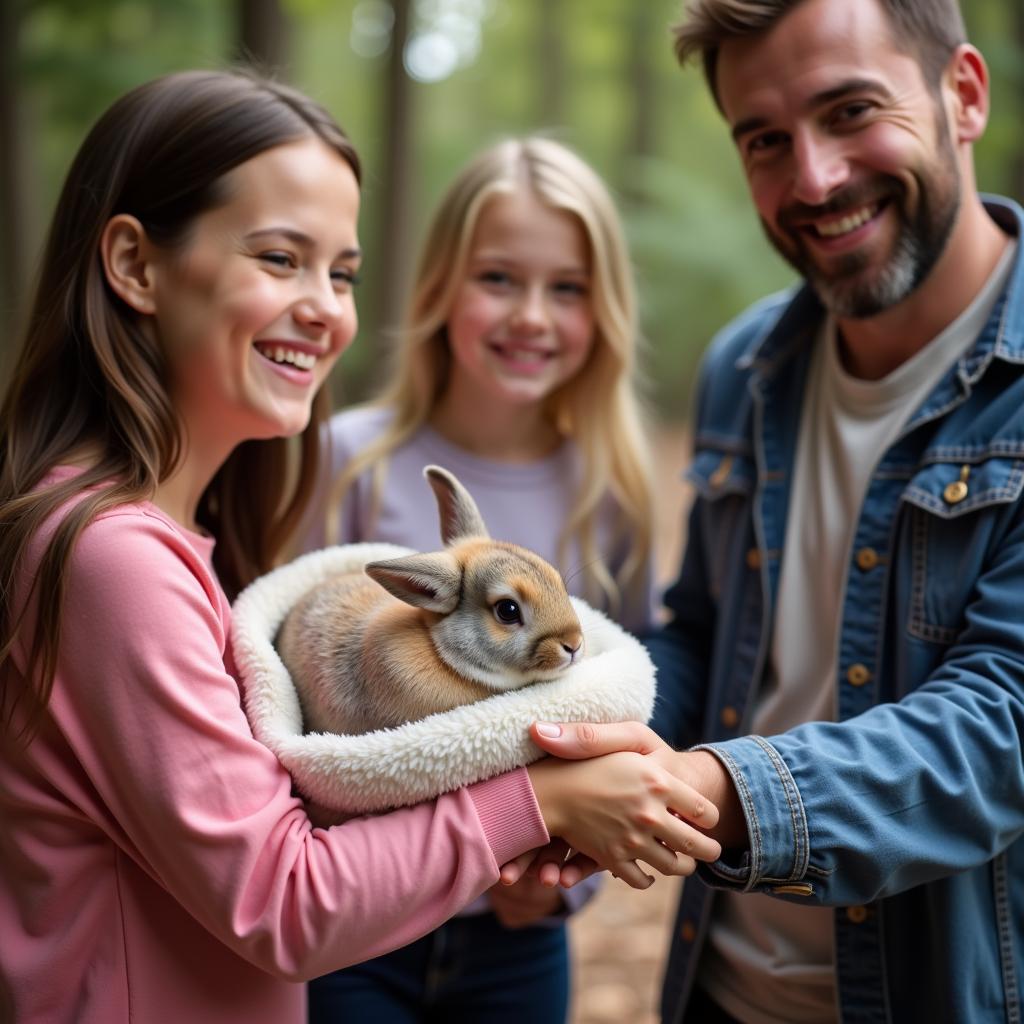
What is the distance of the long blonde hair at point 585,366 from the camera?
3314mm

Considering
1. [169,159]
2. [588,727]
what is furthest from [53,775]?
[169,159]

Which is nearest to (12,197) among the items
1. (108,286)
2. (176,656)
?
(108,286)

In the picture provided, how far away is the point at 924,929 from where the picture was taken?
7.89 feet

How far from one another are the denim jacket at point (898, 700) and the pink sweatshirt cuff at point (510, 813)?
50cm

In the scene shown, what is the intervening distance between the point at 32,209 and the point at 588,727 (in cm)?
1159

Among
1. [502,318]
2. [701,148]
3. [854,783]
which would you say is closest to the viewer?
[854,783]

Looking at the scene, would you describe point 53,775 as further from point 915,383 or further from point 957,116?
point 957,116

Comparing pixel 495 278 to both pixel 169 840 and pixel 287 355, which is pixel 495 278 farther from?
pixel 169 840

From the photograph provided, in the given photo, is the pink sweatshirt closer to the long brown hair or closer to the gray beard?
the long brown hair

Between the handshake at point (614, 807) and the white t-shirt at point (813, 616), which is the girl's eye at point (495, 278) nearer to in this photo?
the white t-shirt at point (813, 616)

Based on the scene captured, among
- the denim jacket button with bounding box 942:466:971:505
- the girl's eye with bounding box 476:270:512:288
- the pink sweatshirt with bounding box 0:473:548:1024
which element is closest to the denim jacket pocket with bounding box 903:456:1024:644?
the denim jacket button with bounding box 942:466:971:505

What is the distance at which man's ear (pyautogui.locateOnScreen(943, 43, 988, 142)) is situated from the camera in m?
2.75

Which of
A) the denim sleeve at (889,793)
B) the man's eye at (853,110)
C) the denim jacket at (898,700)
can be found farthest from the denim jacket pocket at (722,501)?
the man's eye at (853,110)

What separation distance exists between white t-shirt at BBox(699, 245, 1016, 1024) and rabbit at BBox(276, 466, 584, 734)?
999 mm
